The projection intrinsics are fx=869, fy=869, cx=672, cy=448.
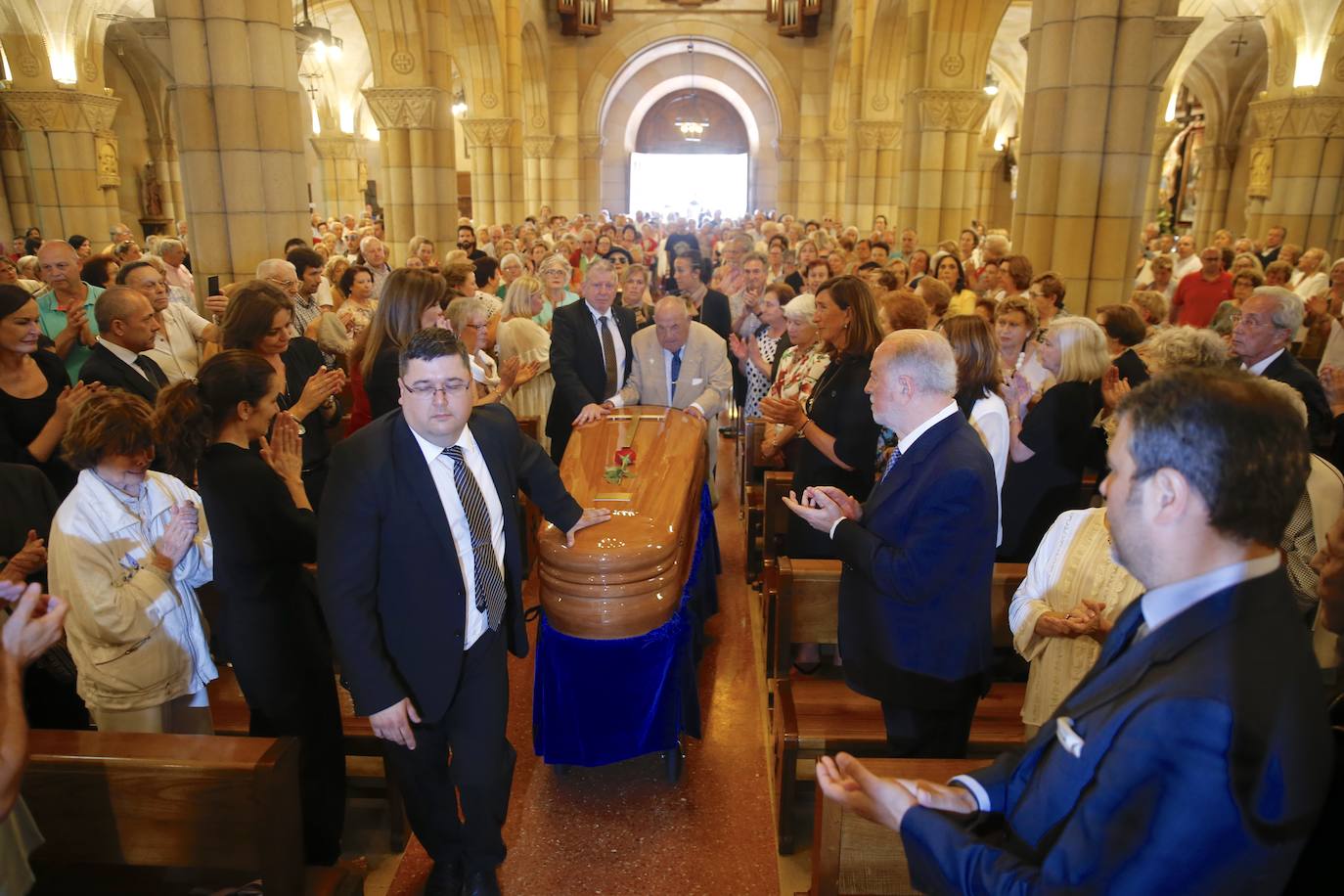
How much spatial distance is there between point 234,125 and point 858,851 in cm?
690

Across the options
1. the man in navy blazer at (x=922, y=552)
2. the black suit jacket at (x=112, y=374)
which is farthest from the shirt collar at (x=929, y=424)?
the black suit jacket at (x=112, y=374)

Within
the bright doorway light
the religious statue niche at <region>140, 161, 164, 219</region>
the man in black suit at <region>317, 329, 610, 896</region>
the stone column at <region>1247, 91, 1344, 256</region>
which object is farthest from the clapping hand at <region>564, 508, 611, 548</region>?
the bright doorway light

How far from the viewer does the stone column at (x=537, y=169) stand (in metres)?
23.2

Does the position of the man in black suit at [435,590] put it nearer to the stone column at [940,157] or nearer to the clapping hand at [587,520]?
the clapping hand at [587,520]

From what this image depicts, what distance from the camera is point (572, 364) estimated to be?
5426 millimetres

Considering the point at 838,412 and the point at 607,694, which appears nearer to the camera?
the point at 607,694

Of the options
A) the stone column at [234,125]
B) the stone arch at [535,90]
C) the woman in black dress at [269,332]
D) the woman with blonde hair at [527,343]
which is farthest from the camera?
the stone arch at [535,90]

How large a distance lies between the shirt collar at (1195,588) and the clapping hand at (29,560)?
121 inches

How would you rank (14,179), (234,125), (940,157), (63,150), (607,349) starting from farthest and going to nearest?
1. (14,179)
2. (63,150)
3. (940,157)
4. (234,125)
5. (607,349)

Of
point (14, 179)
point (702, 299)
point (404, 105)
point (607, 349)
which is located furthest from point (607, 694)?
point (14, 179)

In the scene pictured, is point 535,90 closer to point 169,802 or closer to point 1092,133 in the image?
point 1092,133

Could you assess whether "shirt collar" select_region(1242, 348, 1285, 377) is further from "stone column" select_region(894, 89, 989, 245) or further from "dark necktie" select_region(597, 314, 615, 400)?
"stone column" select_region(894, 89, 989, 245)

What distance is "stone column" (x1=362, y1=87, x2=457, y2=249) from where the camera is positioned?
11.0m

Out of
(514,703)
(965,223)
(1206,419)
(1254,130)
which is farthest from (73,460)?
(1254,130)
